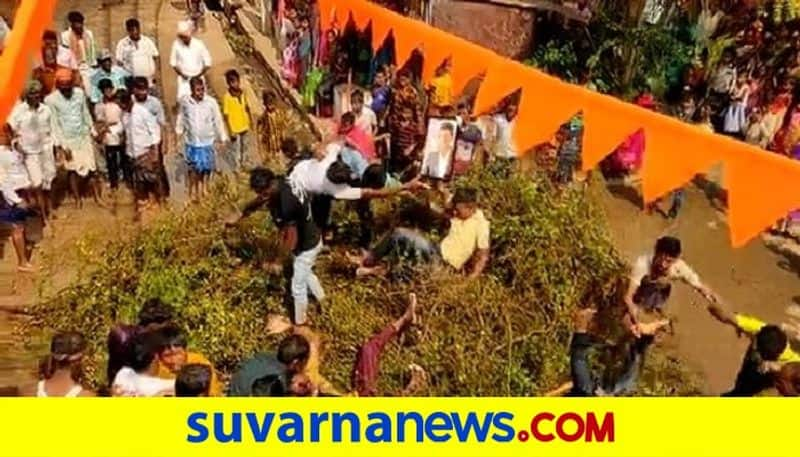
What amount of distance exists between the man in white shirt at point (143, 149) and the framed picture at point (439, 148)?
222 cm

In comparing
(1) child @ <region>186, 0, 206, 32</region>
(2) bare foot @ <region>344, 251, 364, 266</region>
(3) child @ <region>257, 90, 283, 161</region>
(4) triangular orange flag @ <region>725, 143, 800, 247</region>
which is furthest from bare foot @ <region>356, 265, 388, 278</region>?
(1) child @ <region>186, 0, 206, 32</region>

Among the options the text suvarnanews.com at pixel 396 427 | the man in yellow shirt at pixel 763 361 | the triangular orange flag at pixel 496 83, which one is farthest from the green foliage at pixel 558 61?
the text suvarnanews.com at pixel 396 427

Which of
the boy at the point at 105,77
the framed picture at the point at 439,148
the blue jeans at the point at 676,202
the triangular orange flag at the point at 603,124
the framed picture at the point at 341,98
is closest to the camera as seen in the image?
the triangular orange flag at the point at 603,124

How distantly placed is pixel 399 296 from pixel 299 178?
1.05 m

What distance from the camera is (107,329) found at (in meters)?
7.36

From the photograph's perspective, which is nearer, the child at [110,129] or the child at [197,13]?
the child at [110,129]

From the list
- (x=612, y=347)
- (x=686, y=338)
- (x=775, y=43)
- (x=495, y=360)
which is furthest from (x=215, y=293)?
(x=775, y=43)

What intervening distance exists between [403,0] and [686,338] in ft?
19.5

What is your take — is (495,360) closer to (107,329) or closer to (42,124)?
(107,329)

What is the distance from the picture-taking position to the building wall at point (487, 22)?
40.8ft

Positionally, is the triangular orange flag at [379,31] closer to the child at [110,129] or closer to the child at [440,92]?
the child at [440,92]

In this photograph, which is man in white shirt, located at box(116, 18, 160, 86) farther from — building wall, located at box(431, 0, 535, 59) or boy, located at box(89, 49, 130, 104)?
building wall, located at box(431, 0, 535, 59)

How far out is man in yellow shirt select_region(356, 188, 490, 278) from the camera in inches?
302

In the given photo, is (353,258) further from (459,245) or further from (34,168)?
(34,168)
